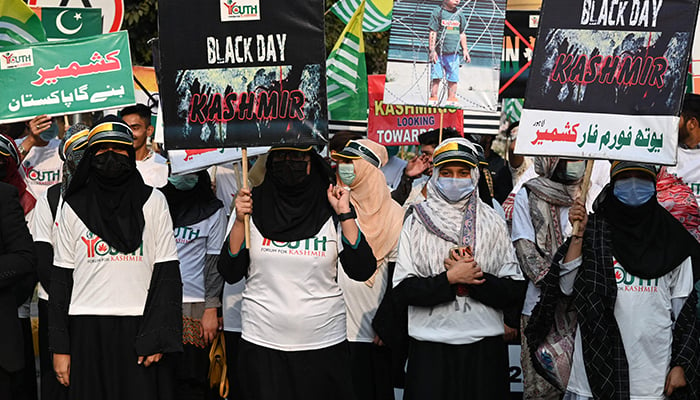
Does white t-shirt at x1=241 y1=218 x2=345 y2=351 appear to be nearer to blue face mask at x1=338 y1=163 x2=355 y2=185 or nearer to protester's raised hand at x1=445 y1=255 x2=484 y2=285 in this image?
protester's raised hand at x1=445 y1=255 x2=484 y2=285

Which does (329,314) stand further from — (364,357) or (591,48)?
(591,48)

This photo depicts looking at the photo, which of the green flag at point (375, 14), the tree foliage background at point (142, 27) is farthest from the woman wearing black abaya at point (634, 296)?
the tree foliage background at point (142, 27)

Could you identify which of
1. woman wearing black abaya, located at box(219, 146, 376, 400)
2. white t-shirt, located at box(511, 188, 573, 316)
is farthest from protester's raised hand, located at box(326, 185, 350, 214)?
white t-shirt, located at box(511, 188, 573, 316)

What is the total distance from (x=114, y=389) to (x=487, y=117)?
17.9 ft

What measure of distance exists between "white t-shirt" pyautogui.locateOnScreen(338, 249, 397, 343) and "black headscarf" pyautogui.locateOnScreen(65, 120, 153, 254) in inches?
60.6

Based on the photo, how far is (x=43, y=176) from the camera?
8.00m

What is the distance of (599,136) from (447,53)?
2873 mm

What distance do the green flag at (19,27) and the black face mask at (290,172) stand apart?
372 centimetres

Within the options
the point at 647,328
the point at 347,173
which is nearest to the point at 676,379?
the point at 647,328

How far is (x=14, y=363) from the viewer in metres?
5.53

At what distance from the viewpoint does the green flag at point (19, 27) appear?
26.6 feet

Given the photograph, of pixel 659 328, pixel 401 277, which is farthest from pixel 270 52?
pixel 659 328

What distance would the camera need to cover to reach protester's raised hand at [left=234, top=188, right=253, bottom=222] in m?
5.16

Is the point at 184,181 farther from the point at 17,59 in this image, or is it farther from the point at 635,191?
the point at 635,191
